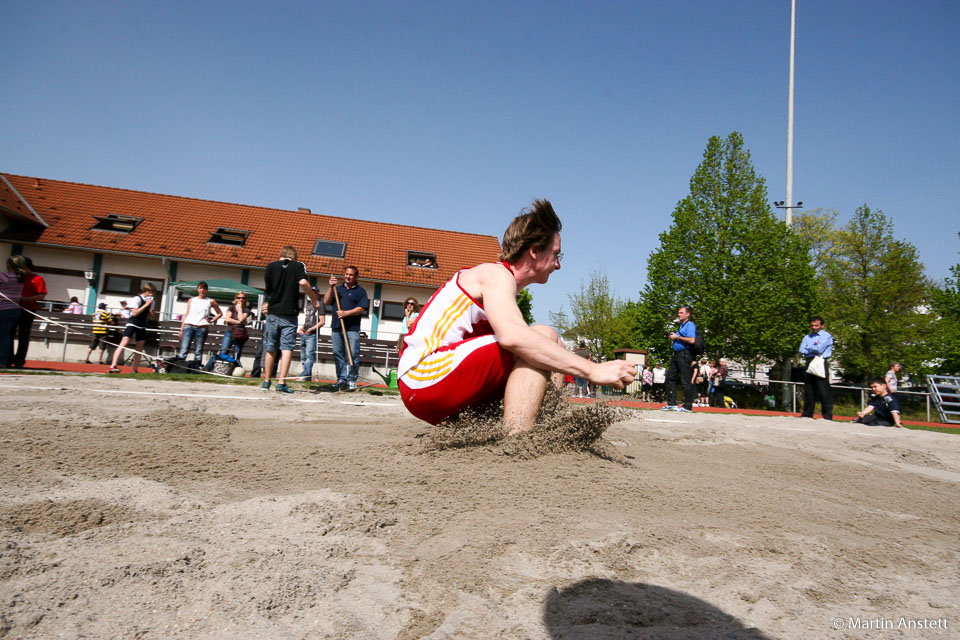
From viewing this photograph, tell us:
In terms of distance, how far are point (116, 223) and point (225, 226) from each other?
14.1ft

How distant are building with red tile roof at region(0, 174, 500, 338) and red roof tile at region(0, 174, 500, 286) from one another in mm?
45

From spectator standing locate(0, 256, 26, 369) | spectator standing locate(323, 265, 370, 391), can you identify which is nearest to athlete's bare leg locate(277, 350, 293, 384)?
spectator standing locate(323, 265, 370, 391)

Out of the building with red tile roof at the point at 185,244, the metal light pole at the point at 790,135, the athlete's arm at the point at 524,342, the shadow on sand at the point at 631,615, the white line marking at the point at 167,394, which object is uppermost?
the metal light pole at the point at 790,135

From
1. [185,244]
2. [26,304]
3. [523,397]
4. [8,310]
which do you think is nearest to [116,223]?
[185,244]

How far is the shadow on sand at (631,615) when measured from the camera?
1217mm

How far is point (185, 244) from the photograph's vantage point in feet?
74.7

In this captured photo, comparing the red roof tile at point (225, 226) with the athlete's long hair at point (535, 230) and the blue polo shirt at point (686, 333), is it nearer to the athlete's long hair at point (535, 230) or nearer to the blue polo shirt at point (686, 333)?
the blue polo shirt at point (686, 333)

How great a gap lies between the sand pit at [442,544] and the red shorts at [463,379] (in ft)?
0.92

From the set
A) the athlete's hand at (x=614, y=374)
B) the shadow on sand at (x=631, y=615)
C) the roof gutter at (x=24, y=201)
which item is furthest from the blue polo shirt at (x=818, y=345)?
the roof gutter at (x=24, y=201)

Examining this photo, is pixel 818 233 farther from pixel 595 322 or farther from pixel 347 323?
pixel 347 323

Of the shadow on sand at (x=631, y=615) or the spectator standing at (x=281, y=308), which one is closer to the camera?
the shadow on sand at (x=631, y=615)

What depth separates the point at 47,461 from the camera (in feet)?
7.70

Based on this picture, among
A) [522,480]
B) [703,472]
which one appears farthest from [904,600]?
[703,472]

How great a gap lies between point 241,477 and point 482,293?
1.40 metres
